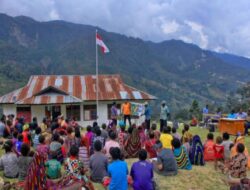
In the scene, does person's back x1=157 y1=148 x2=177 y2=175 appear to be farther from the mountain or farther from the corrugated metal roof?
the mountain

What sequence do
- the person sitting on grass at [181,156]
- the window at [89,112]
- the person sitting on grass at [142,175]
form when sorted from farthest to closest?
the window at [89,112], the person sitting on grass at [181,156], the person sitting on grass at [142,175]

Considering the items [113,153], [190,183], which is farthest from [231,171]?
[113,153]

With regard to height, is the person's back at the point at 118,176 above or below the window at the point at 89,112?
below

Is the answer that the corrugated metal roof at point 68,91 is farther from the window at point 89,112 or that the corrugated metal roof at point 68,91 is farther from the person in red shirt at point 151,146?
the person in red shirt at point 151,146

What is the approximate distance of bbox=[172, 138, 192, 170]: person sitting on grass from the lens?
9.45 metres

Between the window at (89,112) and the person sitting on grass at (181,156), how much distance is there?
2115cm

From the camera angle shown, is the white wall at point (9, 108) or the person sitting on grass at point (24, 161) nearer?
the person sitting on grass at point (24, 161)

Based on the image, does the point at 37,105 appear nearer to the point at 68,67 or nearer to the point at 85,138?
the point at 85,138

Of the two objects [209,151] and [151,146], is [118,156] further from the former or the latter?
[209,151]

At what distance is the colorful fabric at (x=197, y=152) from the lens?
34.2 feet

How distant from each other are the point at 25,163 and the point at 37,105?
21213 millimetres

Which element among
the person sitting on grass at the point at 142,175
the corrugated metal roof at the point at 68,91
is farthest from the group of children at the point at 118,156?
the corrugated metal roof at the point at 68,91

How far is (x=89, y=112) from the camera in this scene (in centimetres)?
3058

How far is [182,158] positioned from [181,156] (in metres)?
0.07
